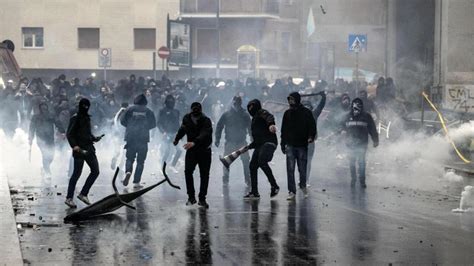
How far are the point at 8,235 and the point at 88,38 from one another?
54.2 meters

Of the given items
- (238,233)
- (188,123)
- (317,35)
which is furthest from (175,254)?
(317,35)

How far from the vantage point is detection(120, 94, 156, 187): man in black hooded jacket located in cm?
1902

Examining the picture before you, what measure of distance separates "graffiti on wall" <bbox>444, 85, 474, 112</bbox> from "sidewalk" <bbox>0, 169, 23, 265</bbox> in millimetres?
17639

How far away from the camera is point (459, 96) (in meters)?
32.2

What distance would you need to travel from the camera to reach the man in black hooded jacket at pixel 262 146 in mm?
17016

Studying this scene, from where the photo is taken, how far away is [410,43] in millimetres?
40719

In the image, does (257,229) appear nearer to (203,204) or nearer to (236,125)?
(203,204)

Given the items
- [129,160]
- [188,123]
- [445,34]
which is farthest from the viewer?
[445,34]

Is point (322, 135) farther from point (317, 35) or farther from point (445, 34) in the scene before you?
point (317, 35)

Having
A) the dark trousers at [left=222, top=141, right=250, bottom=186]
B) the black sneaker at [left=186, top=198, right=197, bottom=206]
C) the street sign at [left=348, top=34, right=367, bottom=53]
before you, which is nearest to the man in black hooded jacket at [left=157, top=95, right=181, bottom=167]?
the dark trousers at [left=222, top=141, right=250, bottom=186]

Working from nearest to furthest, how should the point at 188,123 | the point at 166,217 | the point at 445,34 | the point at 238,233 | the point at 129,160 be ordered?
the point at 238,233 → the point at 166,217 → the point at 188,123 → the point at 129,160 → the point at 445,34

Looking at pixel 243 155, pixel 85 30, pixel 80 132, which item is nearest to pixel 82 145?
pixel 80 132

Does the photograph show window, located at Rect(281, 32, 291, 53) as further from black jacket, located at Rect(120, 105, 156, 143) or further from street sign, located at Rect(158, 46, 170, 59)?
black jacket, located at Rect(120, 105, 156, 143)

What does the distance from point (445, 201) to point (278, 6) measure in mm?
51067
